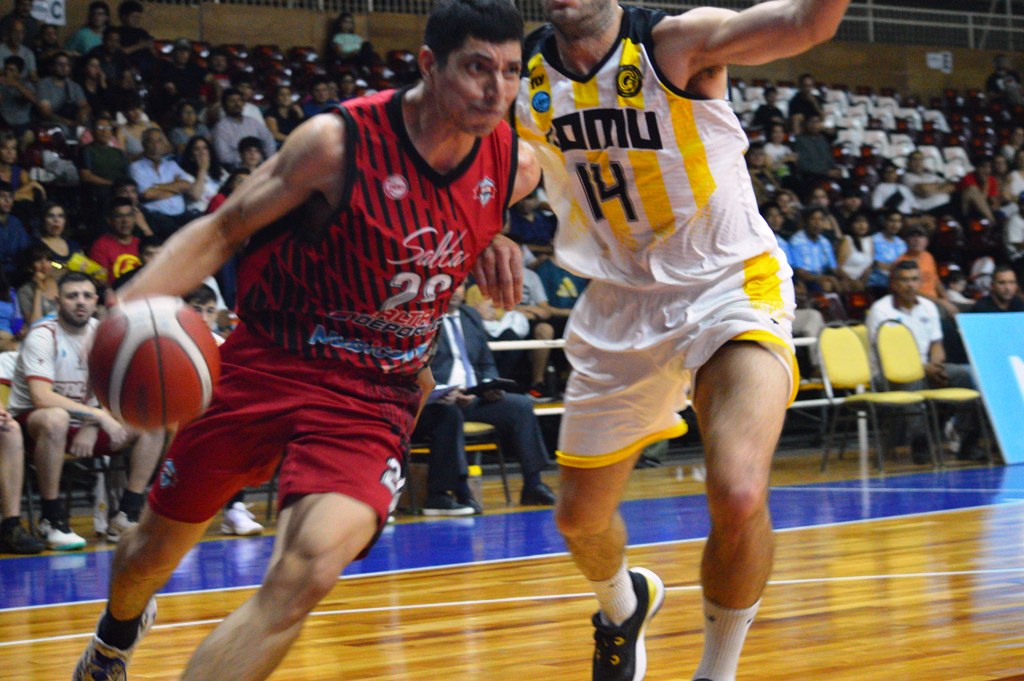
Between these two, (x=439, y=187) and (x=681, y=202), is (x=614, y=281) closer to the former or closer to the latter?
(x=681, y=202)

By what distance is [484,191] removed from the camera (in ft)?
10.5

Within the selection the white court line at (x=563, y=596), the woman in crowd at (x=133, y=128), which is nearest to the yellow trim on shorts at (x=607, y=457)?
the white court line at (x=563, y=596)

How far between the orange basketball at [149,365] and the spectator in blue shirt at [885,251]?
12073 millimetres

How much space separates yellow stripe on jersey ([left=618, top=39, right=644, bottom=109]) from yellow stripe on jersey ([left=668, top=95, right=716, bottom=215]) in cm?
9

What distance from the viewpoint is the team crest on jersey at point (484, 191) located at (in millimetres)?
3174

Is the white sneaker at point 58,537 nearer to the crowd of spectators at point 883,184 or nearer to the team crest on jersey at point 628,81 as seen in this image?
the team crest on jersey at point 628,81

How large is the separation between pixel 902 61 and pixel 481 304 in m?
13.1

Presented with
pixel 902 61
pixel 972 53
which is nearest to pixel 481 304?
pixel 902 61

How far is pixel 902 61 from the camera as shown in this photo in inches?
836

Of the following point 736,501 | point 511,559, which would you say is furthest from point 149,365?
point 511,559

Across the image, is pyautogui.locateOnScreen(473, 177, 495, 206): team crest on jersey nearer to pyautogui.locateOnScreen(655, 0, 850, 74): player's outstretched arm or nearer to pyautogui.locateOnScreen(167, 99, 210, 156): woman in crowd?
pyautogui.locateOnScreen(655, 0, 850, 74): player's outstretched arm

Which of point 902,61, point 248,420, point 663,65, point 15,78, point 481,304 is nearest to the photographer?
point 248,420

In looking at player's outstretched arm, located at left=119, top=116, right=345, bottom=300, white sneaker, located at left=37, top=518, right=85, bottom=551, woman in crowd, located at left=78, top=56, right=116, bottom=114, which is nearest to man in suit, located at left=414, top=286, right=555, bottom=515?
white sneaker, located at left=37, top=518, right=85, bottom=551

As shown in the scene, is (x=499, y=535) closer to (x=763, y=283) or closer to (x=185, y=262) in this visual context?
(x=763, y=283)
